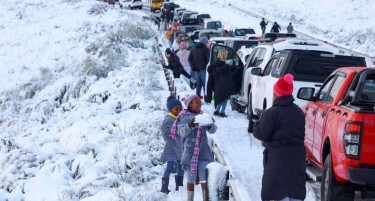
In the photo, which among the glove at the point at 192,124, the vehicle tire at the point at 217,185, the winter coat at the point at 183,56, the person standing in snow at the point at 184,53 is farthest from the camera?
the winter coat at the point at 183,56

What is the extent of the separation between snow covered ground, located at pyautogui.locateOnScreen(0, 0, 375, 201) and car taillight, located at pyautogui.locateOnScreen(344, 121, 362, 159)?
146cm

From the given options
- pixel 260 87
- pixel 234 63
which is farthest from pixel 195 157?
pixel 234 63

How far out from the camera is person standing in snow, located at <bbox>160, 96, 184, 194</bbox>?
8273 mm

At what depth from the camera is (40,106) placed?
2052 cm

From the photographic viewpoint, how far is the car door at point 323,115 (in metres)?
7.32

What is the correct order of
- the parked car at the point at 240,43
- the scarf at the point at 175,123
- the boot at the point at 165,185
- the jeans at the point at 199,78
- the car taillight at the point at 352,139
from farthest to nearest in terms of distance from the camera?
the parked car at the point at 240,43, the jeans at the point at 199,78, the boot at the point at 165,185, the scarf at the point at 175,123, the car taillight at the point at 352,139

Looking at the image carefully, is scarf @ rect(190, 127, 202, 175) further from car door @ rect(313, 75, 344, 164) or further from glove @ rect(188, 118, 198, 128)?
car door @ rect(313, 75, 344, 164)

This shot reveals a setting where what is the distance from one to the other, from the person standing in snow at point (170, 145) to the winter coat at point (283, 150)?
250cm

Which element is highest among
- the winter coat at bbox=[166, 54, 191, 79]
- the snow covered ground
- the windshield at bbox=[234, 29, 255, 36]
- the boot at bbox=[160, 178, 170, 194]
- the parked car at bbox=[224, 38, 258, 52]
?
the parked car at bbox=[224, 38, 258, 52]

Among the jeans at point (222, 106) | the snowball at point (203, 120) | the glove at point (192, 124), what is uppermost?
the snowball at point (203, 120)

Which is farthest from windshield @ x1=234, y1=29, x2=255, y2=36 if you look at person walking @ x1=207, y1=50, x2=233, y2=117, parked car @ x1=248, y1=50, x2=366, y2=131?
parked car @ x1=248, y1=50, x2=366, y2=131

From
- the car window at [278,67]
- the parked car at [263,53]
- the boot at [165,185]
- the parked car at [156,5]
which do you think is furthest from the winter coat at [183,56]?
the parked car at [156,5]

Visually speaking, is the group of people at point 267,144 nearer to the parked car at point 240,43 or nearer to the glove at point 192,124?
the glove at point 192,124

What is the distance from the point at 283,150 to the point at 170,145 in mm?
3011
